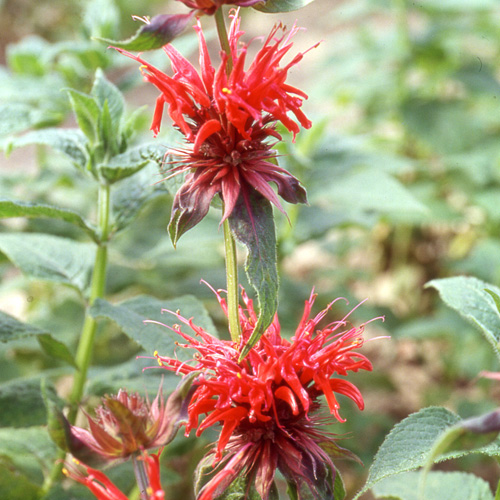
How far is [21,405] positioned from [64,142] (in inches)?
16.5

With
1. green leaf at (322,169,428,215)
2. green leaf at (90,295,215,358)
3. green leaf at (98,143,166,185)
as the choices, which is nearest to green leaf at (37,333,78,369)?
green leaf at (90,295,215,358)

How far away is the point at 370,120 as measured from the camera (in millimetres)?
2473

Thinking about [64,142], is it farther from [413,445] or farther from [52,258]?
[413,445]

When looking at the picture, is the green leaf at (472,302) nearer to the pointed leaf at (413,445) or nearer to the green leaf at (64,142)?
the pointed leaf at (413,445)

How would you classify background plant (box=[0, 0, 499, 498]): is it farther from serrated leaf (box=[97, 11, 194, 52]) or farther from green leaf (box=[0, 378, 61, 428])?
serrated leaf (box=[97, 11, 194, 52])

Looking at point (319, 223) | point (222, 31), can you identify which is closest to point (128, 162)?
point (222, 31)

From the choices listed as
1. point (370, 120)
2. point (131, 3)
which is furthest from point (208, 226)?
point (131, 3)

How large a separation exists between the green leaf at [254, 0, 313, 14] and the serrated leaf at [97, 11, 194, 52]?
3.3 inches

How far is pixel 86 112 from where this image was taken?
1.00m

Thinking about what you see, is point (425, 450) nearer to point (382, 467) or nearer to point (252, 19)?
point (382, 467)

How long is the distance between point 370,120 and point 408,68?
9.2 inches

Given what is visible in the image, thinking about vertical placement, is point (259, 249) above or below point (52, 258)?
above

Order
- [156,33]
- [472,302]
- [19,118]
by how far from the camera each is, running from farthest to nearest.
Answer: [19,118], [472,302], [156,33]

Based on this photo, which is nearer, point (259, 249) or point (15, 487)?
point (259, 249)
